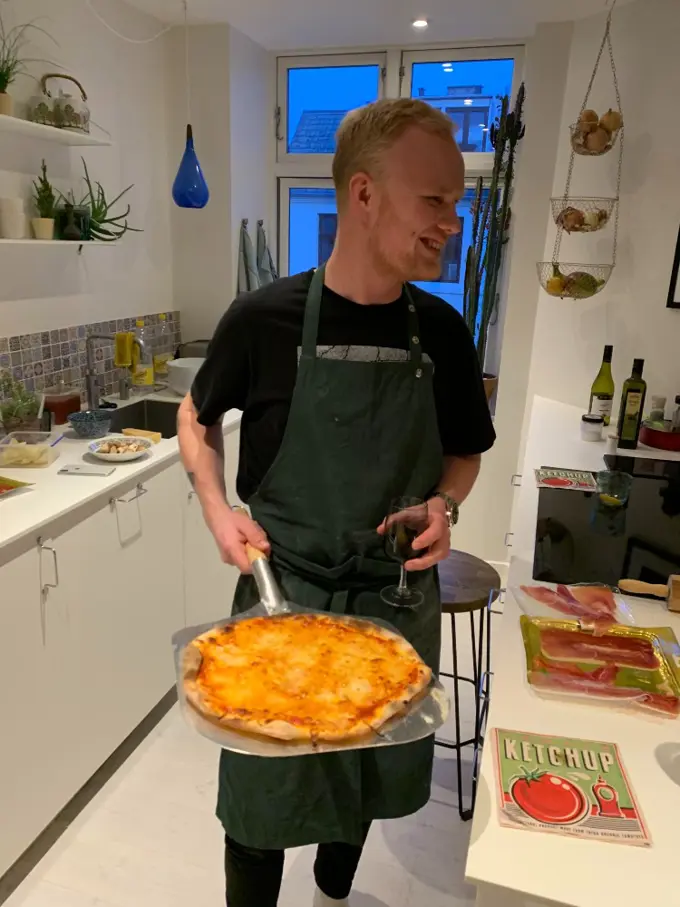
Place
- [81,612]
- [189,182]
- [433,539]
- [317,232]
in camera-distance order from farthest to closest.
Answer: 1. [317,232]
2. [189,182]
3. [81,612]
4. [433,539]

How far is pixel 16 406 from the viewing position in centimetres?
225

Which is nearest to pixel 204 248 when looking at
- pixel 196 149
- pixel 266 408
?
pixel 196 149

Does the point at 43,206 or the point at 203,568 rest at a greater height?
the point at 43,206

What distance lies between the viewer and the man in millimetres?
1177

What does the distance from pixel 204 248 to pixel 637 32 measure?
196cm

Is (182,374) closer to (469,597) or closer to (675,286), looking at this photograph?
(469,597)

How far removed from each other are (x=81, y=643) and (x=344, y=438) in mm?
1108

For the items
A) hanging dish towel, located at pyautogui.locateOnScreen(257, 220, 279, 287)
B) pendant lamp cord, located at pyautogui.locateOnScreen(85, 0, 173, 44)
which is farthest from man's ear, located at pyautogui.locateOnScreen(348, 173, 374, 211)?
hanging dish towel, located at pyautogui.locateOnScreen(257, 220, 279, 287)

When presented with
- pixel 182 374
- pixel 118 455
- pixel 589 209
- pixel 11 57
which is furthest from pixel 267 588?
pixel 589 209

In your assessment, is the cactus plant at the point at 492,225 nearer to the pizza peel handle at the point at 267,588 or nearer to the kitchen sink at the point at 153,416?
the kitchen sink at the point at 153,416

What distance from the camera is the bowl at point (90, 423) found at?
2.35 metres

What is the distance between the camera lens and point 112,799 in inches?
81.1

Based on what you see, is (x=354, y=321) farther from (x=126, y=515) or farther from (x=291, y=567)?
(x=126, y=515)

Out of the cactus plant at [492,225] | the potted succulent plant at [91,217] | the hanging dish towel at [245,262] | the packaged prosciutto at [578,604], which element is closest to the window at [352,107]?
the cactus plant at [492,225]
